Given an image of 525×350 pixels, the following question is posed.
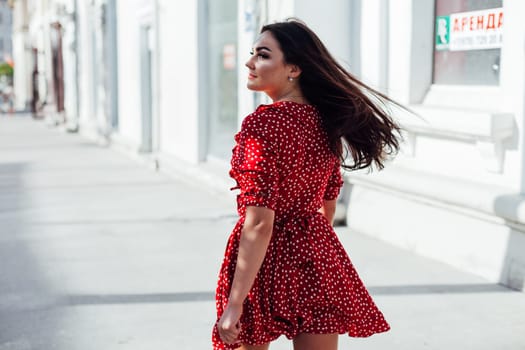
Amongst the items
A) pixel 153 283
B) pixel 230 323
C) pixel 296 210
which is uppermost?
pixel 296 210

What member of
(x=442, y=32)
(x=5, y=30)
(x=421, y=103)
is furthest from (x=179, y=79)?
(x=5, y=30)

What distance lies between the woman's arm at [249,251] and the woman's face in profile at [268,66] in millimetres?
404

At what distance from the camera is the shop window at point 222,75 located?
34.5 feet

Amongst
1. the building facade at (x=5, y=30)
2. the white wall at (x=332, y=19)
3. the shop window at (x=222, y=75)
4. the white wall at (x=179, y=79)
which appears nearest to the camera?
the white wall at (x=332, y=19)

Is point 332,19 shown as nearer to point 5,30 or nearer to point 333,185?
point 333,185

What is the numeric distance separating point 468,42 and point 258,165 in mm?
4290

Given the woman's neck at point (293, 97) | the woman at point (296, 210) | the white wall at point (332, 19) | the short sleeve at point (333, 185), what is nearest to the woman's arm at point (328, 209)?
the short sleeve at point (333, 185)

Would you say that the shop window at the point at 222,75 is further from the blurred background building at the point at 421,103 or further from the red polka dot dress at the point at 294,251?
the red polka dot dress at the point at 294,251

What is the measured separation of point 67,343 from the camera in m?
4.35

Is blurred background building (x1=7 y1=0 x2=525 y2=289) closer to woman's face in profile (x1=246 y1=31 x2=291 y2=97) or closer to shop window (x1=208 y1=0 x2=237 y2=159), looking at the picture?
shop window (x1=208 y1=0 x2=237 y2=159)

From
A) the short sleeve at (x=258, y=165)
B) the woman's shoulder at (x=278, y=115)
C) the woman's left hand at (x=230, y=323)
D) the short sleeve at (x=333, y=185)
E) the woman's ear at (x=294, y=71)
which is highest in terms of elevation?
the woman's ear at (x=294, y=71)

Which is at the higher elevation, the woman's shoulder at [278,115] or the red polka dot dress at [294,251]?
the woman's shoulder at [278,115]

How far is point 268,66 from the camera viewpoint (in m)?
2.47

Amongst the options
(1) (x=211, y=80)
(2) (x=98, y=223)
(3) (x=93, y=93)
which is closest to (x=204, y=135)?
→ (1) (x=211, y=80)
